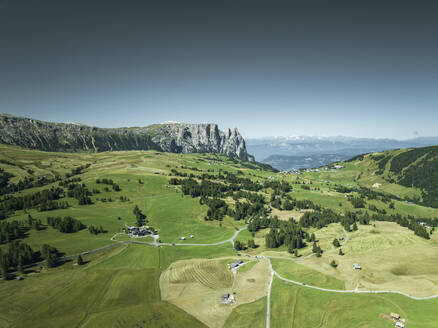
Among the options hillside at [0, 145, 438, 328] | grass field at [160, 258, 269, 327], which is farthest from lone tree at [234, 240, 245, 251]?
grass field at [160, 258, 269, 327]

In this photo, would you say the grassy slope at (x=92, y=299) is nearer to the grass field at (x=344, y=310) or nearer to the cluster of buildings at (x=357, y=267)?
the grass field at (x=344, y=310)

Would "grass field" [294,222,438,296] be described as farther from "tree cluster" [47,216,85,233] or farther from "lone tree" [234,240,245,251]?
"tree cluster" [47,216,85,233]

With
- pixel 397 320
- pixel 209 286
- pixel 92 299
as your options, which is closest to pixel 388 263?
pixel 397 320

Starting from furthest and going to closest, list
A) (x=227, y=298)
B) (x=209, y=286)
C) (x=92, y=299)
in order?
(x=209, y=286) → (x=92, y=299) → (x=227, y=298)

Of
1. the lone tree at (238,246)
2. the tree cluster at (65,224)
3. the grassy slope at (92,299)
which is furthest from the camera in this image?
the tree cluster at (65,224)

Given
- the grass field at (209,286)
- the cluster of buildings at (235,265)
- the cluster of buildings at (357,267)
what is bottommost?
the cluster of buildings at (235,265)

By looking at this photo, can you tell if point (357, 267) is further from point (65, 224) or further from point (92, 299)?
point (65, 224)

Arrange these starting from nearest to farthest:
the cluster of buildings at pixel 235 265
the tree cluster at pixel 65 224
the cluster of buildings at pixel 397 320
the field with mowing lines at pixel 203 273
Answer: the cluster of buildings at pixel 397 320 < the field with mowing lines at pixel 203 273 < the cluster of buildings at pixel 235 265 < the tree cluster at pixel 65 224

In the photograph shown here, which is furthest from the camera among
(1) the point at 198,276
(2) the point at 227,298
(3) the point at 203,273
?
(3) the point at 203,273

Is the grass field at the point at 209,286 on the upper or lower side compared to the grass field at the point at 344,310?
lower

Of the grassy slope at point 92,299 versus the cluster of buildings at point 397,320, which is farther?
the grassy slope at point 92,299

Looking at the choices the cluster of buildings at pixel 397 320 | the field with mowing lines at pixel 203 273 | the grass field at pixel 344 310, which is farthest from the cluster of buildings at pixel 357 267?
the field with mowing lines at pixel 203 273

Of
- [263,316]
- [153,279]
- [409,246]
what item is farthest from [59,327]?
[409,246]
